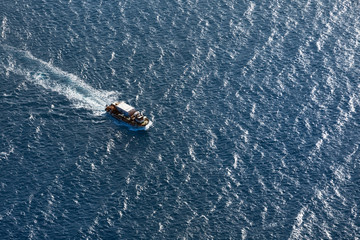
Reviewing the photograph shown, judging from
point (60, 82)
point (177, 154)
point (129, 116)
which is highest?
point (177, 154)

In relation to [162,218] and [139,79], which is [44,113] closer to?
[139,79]

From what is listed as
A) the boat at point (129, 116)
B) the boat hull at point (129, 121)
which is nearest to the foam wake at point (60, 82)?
the boat hull at point (129, 121)

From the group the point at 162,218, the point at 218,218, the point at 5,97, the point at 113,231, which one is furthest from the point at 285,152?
the point at 5,97

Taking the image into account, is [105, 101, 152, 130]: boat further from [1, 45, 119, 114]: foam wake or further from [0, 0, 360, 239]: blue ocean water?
[1, 45, 119, 114]: foam wake

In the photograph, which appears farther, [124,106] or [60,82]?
[60,82]

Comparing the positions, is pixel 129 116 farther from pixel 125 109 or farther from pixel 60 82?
pixel 60 82

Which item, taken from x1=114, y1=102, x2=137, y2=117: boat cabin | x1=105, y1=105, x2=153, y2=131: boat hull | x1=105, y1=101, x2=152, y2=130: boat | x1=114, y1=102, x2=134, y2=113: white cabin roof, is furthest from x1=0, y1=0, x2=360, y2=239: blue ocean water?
x1=114, y1=102, x2=134, y2=113: white cabin roof

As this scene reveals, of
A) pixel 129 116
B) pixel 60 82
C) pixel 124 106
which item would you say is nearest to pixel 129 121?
pixel 129 116

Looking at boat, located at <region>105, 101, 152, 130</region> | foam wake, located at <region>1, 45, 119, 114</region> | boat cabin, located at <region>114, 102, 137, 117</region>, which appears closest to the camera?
boat, located at <region>105, 101, 152, 130</region>
